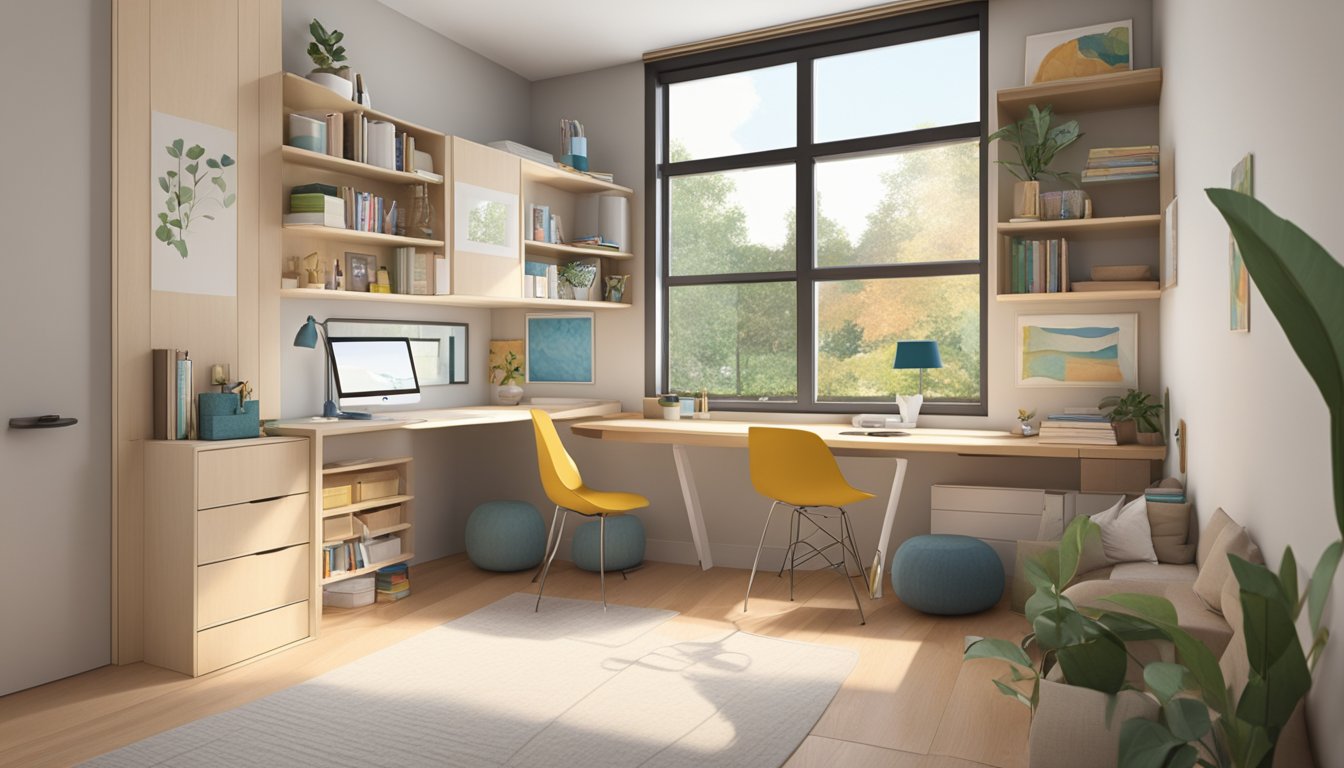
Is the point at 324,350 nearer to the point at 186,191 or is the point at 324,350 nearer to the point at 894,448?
the point at 186,191

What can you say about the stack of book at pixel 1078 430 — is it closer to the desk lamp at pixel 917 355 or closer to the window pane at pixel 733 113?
the desk lamp at pixel 917 355

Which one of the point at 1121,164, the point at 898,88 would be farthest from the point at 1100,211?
the point at 898,88

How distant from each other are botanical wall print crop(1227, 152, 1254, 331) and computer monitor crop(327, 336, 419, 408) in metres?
3.50

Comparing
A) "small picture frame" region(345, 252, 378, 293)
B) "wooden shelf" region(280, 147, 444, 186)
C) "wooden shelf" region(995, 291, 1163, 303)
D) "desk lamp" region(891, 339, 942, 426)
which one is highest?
"wooden shelf" region(280, 147, 444, 186)

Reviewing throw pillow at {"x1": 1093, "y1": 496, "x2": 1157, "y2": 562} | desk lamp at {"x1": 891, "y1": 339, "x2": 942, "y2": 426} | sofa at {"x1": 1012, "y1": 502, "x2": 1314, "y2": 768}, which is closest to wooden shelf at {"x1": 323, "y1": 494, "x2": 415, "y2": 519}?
desk lamp at {"x1": 891, "y1": 339, "x2": 942, "y2": 426}

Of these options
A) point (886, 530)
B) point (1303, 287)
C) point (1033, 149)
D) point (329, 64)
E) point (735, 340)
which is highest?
point (329, 64)

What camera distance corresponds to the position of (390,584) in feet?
13.6

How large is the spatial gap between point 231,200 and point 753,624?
2784 millimetres

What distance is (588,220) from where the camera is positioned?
212 inches

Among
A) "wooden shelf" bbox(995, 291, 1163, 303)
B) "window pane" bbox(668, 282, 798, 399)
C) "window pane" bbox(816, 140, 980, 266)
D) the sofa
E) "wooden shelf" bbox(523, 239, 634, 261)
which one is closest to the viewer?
the sofa

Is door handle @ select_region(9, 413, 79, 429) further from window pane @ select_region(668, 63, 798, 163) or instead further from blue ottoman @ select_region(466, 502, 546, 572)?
window pane @ select_region(668, 63, 798, 163)

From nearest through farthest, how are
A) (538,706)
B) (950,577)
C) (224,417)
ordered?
(538,706) < (224,417) < (950,577)

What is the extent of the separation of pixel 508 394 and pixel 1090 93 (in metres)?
3.41

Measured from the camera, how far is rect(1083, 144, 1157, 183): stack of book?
390 centimetres
